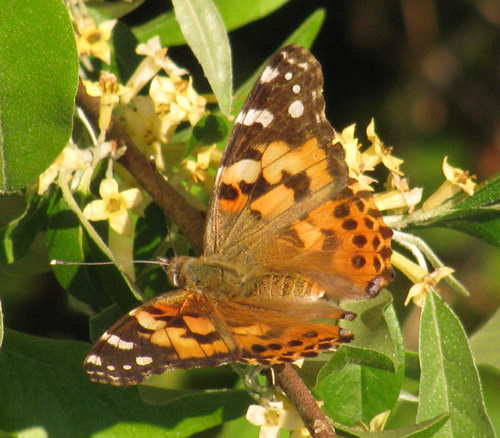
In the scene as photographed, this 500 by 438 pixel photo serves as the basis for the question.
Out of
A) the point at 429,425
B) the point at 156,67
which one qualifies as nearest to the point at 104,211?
the point at 156,67

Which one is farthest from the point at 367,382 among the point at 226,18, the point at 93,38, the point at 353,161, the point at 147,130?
the point at 226,18

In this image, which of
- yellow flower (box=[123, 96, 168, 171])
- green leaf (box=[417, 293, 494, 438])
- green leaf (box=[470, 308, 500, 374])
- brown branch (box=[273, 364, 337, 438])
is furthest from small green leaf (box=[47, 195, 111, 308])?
green leaf (box=[470, 308, 500, 374])

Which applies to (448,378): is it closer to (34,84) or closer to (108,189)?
(108,189)

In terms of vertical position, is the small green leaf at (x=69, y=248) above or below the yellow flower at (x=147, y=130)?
below

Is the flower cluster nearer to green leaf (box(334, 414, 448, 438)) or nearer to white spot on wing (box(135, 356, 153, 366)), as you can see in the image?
green leaf (box(334, 414, 448, 438))

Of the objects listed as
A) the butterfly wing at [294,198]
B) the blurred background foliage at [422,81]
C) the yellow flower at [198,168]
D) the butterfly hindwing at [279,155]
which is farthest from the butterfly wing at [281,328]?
the blurred background foliage at [422,81]

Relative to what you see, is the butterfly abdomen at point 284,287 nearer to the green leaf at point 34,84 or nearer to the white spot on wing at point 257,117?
the white spot on wing at point 257,117

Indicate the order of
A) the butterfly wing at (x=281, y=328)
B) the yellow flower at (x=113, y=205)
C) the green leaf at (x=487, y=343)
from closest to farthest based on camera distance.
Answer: the butterfly wing at (x=281, y=328), the yellow flower at (x=113, y=205), the green leaf at (x=487, y=343)
